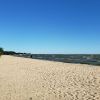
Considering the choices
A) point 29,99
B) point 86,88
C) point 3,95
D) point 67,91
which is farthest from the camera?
point 86,88

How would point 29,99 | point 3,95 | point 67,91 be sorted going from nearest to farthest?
point 29,99 → point 3,95 → point 67,91

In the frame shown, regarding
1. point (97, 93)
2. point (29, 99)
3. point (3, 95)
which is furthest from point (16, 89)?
point (97, 93)

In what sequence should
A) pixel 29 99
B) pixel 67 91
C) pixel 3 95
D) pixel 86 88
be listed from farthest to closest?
pixel 86 88, pixel 67 91, pixel 3 95, pixel 29 99

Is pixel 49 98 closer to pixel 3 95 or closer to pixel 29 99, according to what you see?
pixel 29 99

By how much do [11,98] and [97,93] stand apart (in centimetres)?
489

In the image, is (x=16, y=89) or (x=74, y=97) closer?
(x=74, y=97)

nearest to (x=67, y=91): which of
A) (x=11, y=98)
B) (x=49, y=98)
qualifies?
(x=49, y=98)

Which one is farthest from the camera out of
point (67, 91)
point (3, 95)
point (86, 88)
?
point (86, 88)

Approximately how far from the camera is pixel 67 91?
41.0 ft

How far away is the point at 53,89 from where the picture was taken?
1313 cm

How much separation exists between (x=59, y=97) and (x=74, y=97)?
32.3 inches

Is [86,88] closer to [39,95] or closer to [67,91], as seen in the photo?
[67,91]

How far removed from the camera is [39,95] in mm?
11641

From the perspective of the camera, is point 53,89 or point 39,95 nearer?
point 39,95
